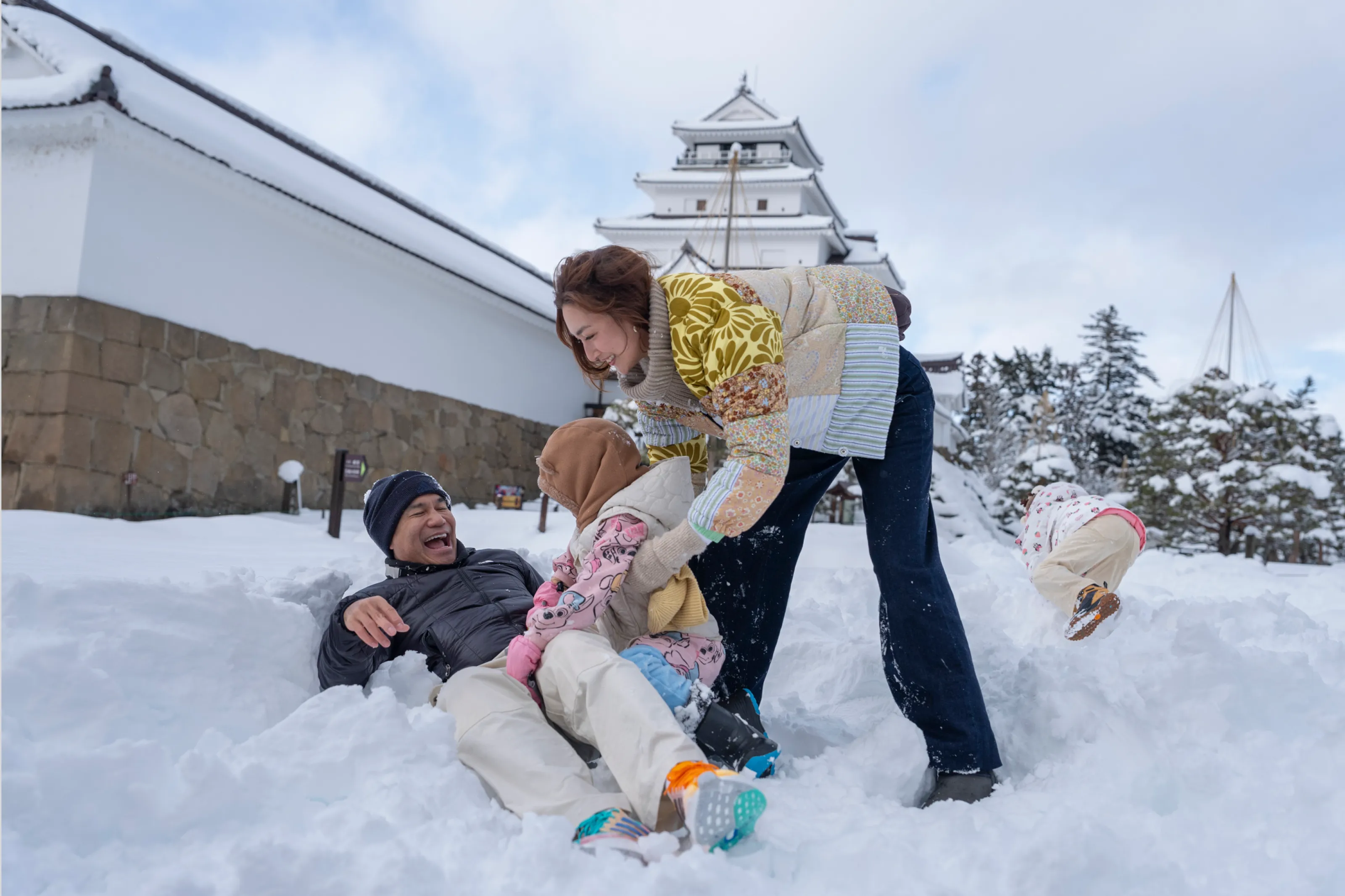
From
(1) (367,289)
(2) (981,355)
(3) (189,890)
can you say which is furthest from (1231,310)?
(3) (189,890)

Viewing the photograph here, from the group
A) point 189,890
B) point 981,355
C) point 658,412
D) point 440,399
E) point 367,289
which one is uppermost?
point 981,355

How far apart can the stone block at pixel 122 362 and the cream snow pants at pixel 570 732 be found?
5782 mm

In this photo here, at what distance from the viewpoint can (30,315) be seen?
624cm

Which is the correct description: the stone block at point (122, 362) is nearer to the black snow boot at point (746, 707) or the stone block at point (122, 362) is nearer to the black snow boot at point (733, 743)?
the black snow boot at point (746, 707)

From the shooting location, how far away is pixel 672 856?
137 centimetres

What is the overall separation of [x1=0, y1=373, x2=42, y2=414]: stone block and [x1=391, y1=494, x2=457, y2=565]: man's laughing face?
5.07m

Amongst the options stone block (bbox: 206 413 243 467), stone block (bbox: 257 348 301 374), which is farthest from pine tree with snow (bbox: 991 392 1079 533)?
stone block (bbox: 206 413 243 467)

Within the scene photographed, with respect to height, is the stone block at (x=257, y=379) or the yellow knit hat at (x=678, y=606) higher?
the stone block at (x=257, y=379)

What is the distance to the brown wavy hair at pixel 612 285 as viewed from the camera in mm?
1954

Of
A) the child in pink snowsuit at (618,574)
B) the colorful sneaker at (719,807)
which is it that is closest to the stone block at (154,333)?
the child in pink snowsuit at (618,574)

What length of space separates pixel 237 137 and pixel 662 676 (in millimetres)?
7706

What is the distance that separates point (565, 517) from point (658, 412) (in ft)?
24.3

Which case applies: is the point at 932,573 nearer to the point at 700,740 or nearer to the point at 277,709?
the point at 700,740

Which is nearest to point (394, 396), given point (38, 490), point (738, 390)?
point (38, 490)
